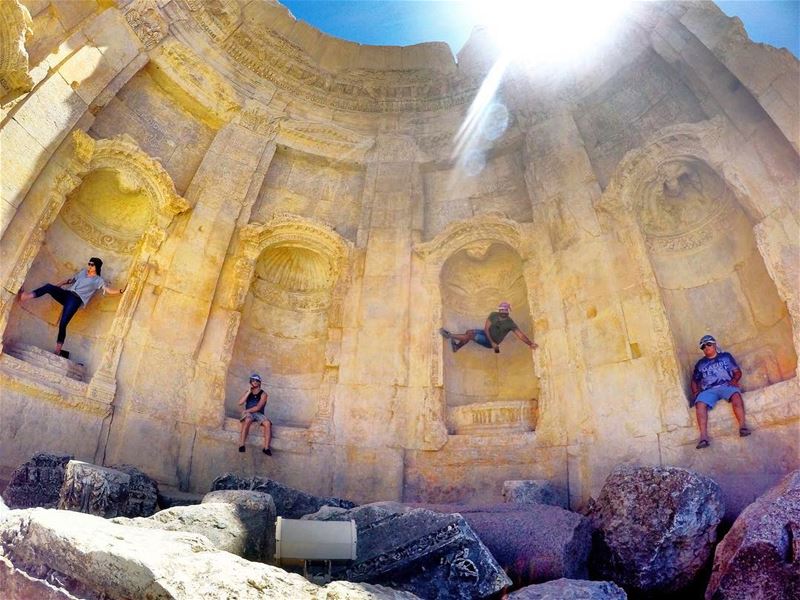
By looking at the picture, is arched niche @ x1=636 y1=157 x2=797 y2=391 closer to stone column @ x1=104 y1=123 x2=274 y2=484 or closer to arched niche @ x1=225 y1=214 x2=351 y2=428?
arched niche @ x1=225 y1=214 x2=351 y2=428

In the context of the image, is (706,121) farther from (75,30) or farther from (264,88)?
(75,30)

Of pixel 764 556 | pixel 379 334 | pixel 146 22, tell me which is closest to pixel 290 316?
pixel 379 334

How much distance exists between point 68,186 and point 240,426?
4.82m

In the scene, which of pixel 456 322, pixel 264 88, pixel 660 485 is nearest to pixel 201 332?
pixel 456 322

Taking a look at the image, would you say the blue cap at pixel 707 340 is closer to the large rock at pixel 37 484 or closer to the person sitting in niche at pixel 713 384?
the person sitting in niche at pixel 713 384

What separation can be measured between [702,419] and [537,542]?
341 cm

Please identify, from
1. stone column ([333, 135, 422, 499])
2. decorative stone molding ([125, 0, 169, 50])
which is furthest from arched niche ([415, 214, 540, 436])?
decorative stone molding ([125, 0, 169, 50])

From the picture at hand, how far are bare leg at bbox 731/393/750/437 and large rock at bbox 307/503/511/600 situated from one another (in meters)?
4.20

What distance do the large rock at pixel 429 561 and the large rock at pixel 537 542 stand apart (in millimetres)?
691

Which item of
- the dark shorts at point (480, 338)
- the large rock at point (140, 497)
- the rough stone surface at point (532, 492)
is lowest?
the large rock at point (140, 497)

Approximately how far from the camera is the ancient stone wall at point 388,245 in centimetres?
855

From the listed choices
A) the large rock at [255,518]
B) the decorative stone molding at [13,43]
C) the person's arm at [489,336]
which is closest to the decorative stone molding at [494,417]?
the person's arm at [489,336]

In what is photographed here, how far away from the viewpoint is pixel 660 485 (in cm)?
619

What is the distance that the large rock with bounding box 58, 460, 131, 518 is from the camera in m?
6.14
